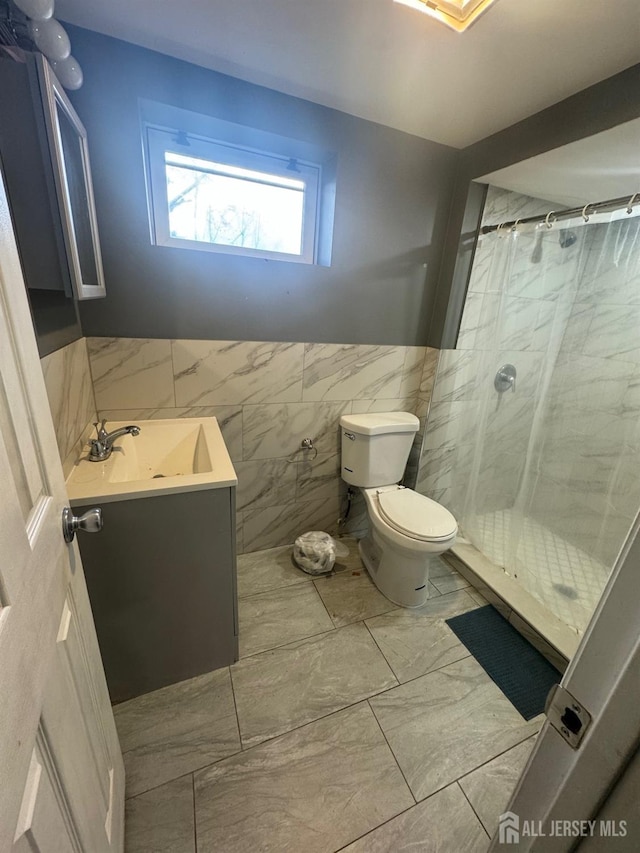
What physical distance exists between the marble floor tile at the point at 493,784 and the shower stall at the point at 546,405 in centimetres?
60

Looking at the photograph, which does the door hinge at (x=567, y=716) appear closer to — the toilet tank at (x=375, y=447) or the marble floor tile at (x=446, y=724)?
the marble floor tile at (x=446, y=724)

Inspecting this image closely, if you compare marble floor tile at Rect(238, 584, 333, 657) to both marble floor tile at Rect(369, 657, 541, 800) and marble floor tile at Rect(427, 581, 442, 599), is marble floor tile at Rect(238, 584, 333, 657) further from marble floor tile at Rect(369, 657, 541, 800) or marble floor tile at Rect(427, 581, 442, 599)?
marble floor tile at Rect(427, 581, 442, 599)

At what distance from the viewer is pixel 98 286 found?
1207 millimetres

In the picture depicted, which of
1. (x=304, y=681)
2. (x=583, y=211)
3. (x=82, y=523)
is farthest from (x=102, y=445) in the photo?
(x=583, y=211)

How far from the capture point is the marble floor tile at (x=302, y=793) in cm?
97

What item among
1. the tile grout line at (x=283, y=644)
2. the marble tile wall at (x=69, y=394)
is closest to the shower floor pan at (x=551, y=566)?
the tile grout line at (x=283, y=644)

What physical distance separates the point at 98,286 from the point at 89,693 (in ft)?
3.88

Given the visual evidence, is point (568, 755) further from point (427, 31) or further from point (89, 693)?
point (427, 31)

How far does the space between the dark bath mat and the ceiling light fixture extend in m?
2.21

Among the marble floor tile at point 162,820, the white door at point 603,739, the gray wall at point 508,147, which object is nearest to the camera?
the white door at point 603,739

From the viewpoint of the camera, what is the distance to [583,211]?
4.59 feet

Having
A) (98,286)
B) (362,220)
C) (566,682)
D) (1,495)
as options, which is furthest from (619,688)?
(362,220)

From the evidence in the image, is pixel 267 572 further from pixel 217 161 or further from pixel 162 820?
pixel 217 161

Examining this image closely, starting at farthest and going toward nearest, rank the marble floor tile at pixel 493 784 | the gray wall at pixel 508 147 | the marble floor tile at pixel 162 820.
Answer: the gray wall at pixel 508 147 < the marble floor tile at pixel 493 784 < the marble floor tile at pixel 162 820
